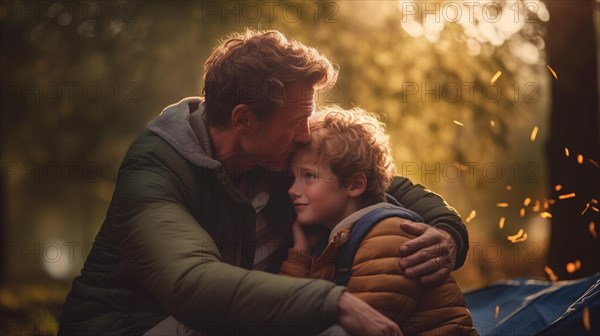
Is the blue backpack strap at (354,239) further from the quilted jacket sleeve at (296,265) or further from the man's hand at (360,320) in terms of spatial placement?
the man's hand at (360,320)

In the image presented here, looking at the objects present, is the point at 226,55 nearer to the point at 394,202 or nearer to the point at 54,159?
the point at 394,202

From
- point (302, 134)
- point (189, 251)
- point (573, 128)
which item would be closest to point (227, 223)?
point (302, 134)

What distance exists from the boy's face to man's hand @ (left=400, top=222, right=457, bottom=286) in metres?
0.39

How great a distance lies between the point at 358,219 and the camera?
336 centimetres

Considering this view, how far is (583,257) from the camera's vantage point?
21.4ft

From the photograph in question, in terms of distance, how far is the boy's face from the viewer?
352cm

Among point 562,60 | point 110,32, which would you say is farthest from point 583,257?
point 110,32

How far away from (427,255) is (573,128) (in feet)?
13.2

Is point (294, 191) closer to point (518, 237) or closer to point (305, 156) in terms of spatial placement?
point (305, 156)

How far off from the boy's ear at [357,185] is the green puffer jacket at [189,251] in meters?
0.41

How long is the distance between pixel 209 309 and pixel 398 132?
19.1 ft

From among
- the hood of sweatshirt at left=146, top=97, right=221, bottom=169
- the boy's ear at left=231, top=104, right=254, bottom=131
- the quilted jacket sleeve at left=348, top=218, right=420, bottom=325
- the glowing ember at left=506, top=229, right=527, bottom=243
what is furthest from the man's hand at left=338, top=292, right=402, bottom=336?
the glowing ember at left=506, top=229, right=527, bottom=243

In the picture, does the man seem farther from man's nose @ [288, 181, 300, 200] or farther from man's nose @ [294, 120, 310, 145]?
man's nose @ [288, 181, 300, 200]

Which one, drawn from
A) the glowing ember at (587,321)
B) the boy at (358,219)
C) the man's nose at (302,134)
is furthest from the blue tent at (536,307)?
the man's nose at (302,134)
